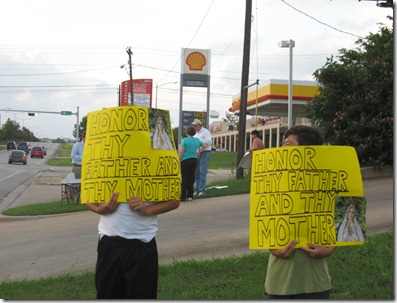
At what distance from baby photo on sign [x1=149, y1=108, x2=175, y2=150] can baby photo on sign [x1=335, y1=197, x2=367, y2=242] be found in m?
1.19

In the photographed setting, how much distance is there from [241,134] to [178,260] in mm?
10960

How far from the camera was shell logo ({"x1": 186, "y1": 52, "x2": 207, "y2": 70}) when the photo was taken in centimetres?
2344

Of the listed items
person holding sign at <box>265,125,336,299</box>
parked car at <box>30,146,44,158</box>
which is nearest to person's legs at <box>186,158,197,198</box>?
person holding sign at <box>265,125,336,299</box>

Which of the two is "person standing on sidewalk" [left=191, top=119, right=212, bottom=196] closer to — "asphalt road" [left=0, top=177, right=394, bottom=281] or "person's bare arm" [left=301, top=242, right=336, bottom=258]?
"asphalt road" [left=0, top=177, right=394, bottom=281]

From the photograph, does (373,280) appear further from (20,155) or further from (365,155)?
(20,155)

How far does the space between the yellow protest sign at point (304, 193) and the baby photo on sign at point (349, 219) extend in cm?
3

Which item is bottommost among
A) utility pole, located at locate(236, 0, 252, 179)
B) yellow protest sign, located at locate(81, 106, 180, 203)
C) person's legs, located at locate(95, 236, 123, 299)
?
person's legs, located at locate(95, 236, 123, 299)

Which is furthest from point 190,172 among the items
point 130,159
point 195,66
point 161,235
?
point 195,66

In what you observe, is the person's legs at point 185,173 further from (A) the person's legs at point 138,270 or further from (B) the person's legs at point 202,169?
(A) the person's legs at point 138,270

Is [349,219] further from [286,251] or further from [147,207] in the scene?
[147,207]

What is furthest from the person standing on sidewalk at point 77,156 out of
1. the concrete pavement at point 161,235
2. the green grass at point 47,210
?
the concrete pavement at point 161,235

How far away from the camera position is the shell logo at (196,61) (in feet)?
76.9

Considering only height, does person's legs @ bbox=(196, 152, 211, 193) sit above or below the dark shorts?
above

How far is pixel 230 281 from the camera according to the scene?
542cm
